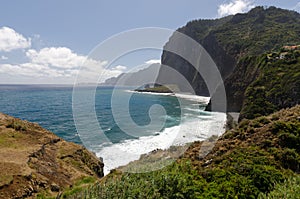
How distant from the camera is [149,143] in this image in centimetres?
2453

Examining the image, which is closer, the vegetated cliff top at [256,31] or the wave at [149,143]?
the wave at [149,143]

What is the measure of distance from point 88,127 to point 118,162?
44.3ft

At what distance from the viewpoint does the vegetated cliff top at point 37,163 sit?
767 centimetres

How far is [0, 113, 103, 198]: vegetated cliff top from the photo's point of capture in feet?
25.2

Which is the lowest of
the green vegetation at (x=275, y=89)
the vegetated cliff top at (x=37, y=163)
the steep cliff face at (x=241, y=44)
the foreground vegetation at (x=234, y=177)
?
the vegetated cliff top at (x=37, y=163)

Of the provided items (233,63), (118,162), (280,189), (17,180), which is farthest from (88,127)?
(233,63)

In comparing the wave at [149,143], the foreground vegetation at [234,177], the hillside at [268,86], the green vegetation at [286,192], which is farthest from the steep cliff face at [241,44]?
the green vegetation at [286,192]

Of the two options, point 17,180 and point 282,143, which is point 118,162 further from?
point 282,143

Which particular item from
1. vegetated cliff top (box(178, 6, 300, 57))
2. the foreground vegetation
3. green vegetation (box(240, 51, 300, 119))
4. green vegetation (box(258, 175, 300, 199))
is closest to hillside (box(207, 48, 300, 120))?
green vegetation (box(240, 51, 300, 119))

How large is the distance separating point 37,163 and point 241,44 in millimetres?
77155

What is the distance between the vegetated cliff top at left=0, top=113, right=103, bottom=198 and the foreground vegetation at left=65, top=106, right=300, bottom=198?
203cm

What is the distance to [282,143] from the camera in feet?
32.3

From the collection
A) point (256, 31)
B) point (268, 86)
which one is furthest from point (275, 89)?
point (256, 31)

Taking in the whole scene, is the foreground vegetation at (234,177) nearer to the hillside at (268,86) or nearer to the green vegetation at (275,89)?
the green vegetation at (275,89)
